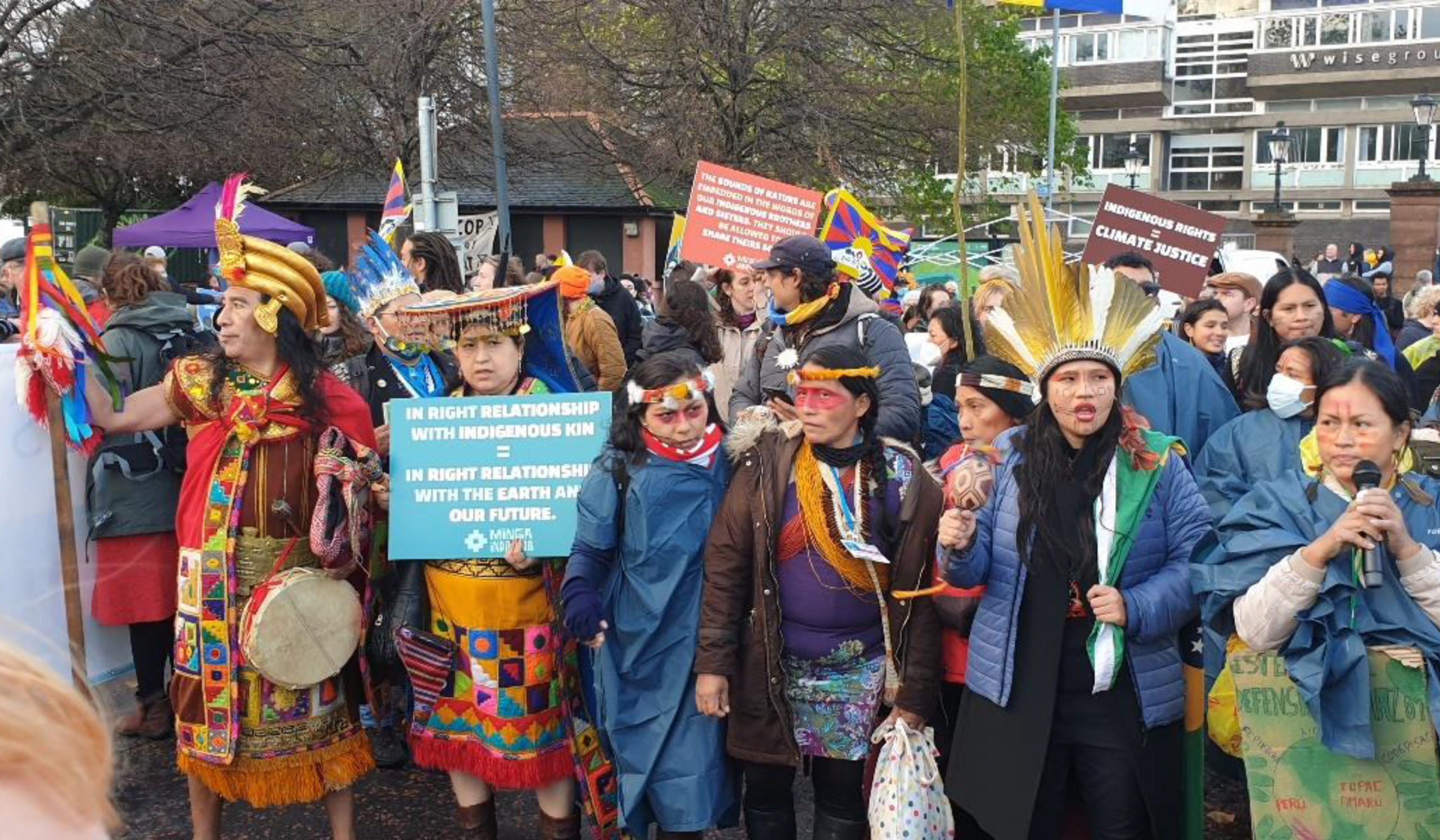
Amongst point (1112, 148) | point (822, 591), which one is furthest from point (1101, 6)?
point (1112, 148)

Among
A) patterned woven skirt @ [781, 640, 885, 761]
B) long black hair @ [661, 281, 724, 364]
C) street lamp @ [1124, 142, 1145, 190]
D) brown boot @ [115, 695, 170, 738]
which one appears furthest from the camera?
street lamp @ [1124, 142, 1145, 190]

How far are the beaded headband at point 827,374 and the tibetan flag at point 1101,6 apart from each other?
5211 millimetres

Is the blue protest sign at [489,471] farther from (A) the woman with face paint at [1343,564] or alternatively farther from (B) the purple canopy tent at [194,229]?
(B) the purple canopy tent at [194,229]

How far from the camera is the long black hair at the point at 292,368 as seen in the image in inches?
178

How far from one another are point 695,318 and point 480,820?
353 centimetres

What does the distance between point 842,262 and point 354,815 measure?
477cm

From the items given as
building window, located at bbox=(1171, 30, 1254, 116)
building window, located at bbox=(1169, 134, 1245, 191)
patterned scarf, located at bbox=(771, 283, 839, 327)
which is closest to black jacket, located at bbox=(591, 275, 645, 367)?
patterned scarf, located at bbox=(771, 283, 839, 327)

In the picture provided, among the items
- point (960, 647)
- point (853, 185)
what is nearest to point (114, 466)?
point (960, 647)

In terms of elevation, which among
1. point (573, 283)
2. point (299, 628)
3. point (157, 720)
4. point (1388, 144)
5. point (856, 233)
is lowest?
point (157, 720)

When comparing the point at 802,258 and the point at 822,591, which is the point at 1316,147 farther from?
the point at 822,591

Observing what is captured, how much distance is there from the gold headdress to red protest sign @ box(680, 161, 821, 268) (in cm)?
486

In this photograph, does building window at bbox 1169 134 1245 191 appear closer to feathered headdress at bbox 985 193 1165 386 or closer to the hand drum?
feathered headdress at bbox 985 193 1165 386

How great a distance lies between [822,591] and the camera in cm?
407

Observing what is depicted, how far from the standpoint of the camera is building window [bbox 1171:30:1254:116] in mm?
57156
